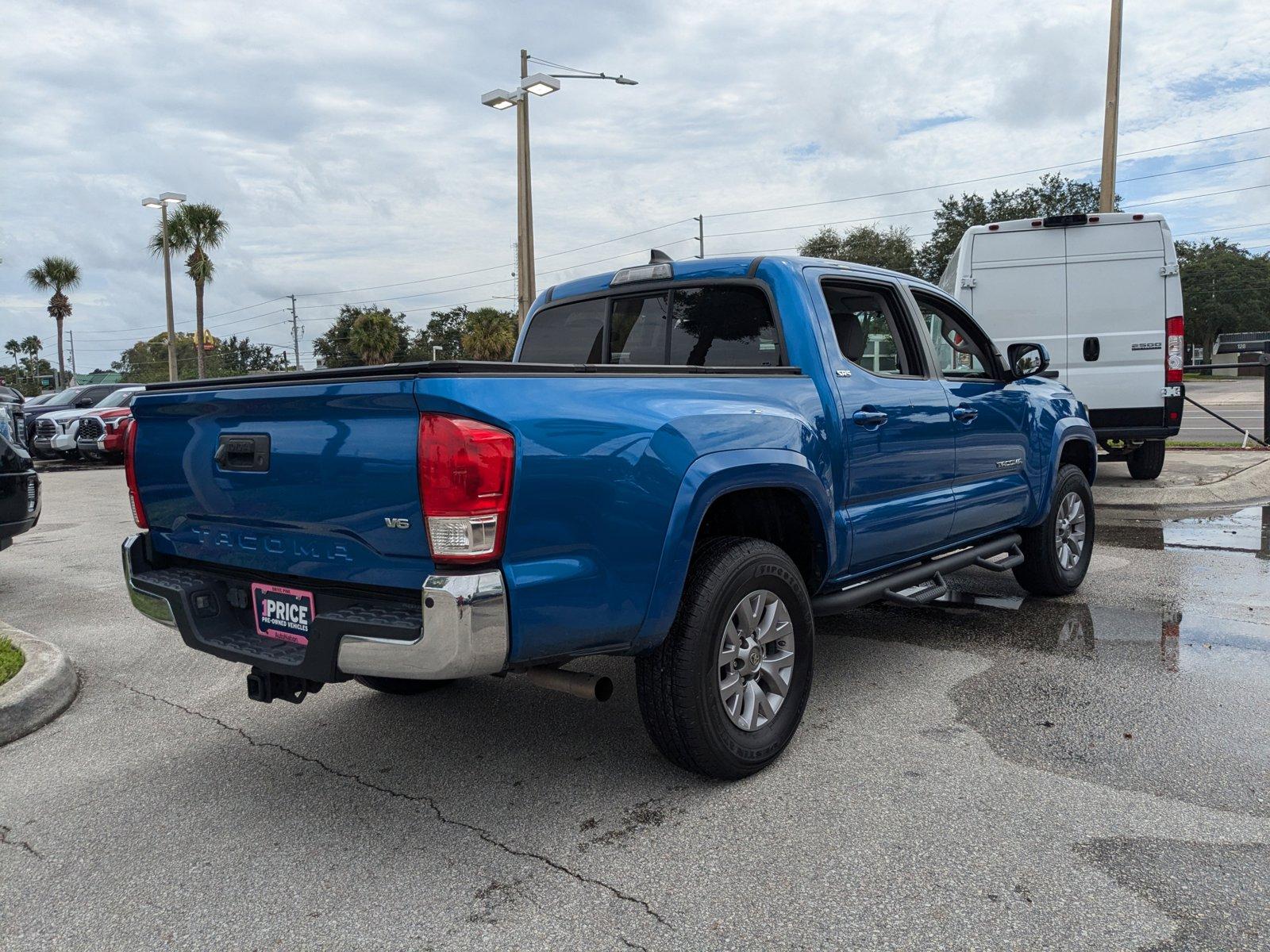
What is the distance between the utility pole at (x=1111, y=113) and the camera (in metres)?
14.0

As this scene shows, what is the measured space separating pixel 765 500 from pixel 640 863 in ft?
4.94

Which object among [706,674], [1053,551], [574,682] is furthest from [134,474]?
[1053,551]

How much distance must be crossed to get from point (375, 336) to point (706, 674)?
165 feet

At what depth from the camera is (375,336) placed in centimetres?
5091

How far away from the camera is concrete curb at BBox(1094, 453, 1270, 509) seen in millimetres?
9891

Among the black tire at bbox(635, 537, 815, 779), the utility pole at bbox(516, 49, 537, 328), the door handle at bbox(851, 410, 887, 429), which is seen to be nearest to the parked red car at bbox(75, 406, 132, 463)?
the utility pole at bbox(516, 49, 537, 328)

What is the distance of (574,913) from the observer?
2.64 meters

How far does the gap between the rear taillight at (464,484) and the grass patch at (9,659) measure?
298cm

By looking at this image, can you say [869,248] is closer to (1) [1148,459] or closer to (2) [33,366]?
(1) [1148,459]

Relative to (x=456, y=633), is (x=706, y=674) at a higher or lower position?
lower

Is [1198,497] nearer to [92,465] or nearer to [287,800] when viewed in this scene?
[287,800]

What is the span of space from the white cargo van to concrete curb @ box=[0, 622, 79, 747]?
27.8 feet

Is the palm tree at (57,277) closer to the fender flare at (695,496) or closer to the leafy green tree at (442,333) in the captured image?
the leafy green tree at (442,333)

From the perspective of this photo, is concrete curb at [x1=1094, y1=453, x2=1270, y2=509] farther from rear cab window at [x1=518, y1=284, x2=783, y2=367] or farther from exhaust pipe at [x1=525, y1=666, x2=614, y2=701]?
exhaust pipe at [x1=525, y1=666, x2=614, y2=701]
